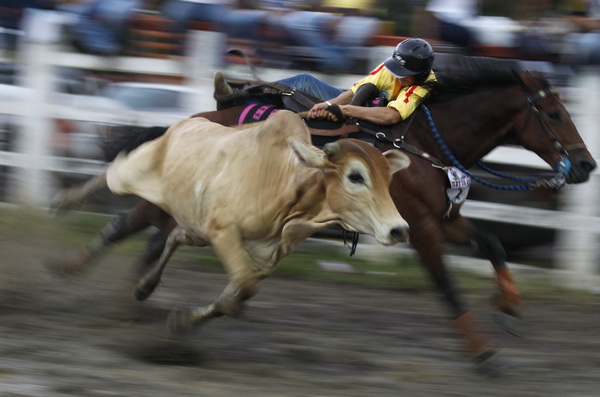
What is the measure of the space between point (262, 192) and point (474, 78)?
2.01 meters

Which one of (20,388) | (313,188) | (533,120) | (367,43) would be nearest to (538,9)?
(367,43)

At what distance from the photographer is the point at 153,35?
809cm

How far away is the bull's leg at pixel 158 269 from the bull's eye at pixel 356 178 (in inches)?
57.2

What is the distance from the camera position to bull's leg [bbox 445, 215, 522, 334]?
17.9 feet

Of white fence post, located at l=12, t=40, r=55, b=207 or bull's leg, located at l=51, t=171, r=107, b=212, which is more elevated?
bull's leg, located at l=51, t=171, r=107, b=212

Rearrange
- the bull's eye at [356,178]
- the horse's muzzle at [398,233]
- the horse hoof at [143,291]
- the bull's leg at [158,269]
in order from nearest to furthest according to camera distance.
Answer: the horse's muzzle at [398,233]
the bull's eye at [356,178]
the bull's leg at [158,269]
the horse hoof at [143,291]

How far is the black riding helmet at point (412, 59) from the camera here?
5363 millimetres

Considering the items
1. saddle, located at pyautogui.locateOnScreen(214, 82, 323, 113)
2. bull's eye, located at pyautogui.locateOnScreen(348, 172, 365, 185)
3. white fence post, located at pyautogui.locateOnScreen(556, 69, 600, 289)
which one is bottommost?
white fence post, located at pyautogui.locateOnScreen(556, 69, 600, 289)

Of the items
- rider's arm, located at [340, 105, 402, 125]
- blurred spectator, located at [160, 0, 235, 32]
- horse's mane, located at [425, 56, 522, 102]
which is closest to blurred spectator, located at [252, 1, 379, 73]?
blurred spectator, located at [160, 0, 235, 32]

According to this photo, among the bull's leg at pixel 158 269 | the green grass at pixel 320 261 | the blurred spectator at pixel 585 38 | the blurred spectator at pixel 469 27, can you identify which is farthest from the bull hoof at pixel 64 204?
the blurred spectator at pixel 585 38

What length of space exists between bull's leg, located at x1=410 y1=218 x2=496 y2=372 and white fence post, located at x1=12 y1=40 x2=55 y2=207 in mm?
4169

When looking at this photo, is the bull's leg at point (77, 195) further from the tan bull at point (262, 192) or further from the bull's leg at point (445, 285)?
the bull's leg at point (445, 285)

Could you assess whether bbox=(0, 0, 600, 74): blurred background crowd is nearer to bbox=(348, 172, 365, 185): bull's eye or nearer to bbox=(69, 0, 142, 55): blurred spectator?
bbox=(69, 0, 142, 55): blurred spectator

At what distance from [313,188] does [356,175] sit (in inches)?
10.9
